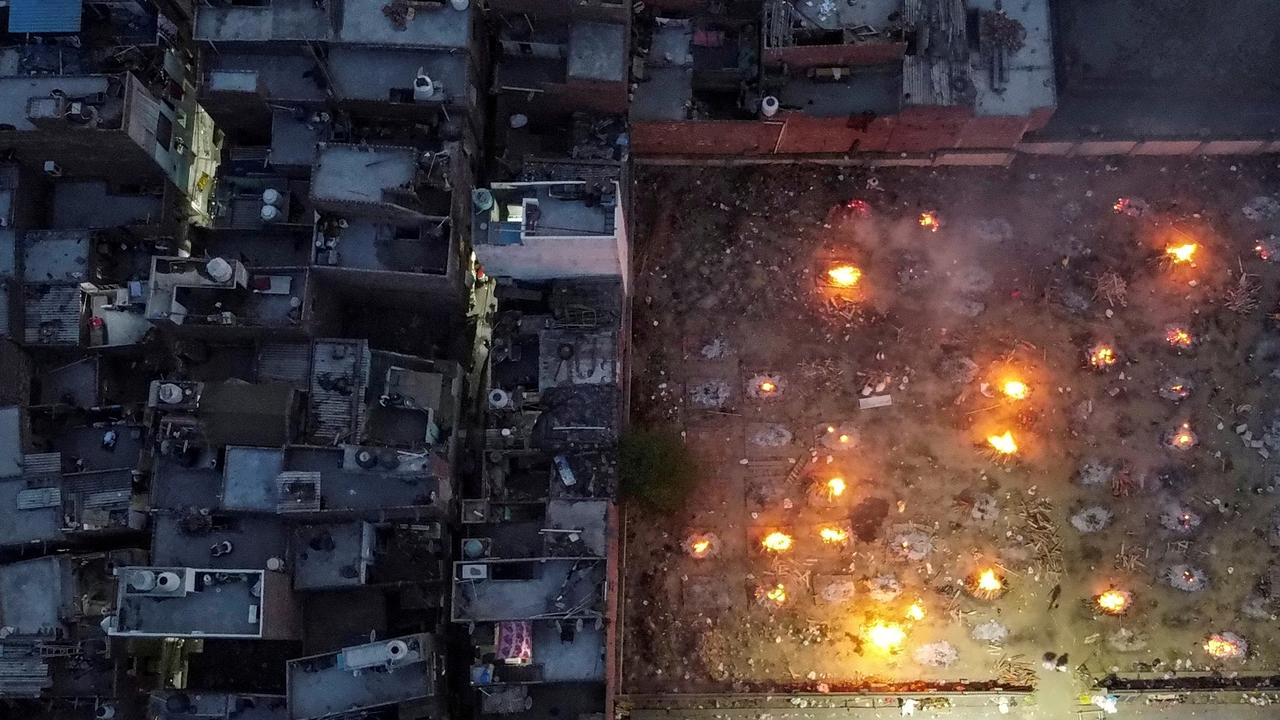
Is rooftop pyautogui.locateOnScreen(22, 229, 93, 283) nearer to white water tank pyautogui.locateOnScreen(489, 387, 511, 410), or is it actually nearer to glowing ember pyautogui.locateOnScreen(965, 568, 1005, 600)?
white water tank pyautogui.locateOnScreen(489, 387, 511, 410)

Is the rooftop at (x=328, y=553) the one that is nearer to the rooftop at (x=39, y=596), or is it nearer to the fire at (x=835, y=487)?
the rooftop at (x=39, y=596)

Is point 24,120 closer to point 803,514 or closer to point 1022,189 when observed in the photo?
point 803,514

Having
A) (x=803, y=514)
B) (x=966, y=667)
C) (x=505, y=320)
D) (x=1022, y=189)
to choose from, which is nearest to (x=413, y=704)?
(x=505, y=320)

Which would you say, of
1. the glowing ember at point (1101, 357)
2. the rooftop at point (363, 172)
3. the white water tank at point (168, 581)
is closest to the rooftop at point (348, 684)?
the white water tank at point (168, 581)

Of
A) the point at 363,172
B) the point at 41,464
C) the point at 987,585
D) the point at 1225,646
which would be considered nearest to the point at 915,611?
the point at 987,585

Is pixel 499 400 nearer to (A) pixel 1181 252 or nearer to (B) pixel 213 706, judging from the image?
(B) pixel 213 706

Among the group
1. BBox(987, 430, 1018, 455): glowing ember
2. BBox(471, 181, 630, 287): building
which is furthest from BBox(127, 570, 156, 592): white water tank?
BBox(987, 430, 1018, 455): glowing ember

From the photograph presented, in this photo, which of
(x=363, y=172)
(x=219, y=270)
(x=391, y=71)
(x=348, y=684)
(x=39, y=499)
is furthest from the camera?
(x=391, y=71)
